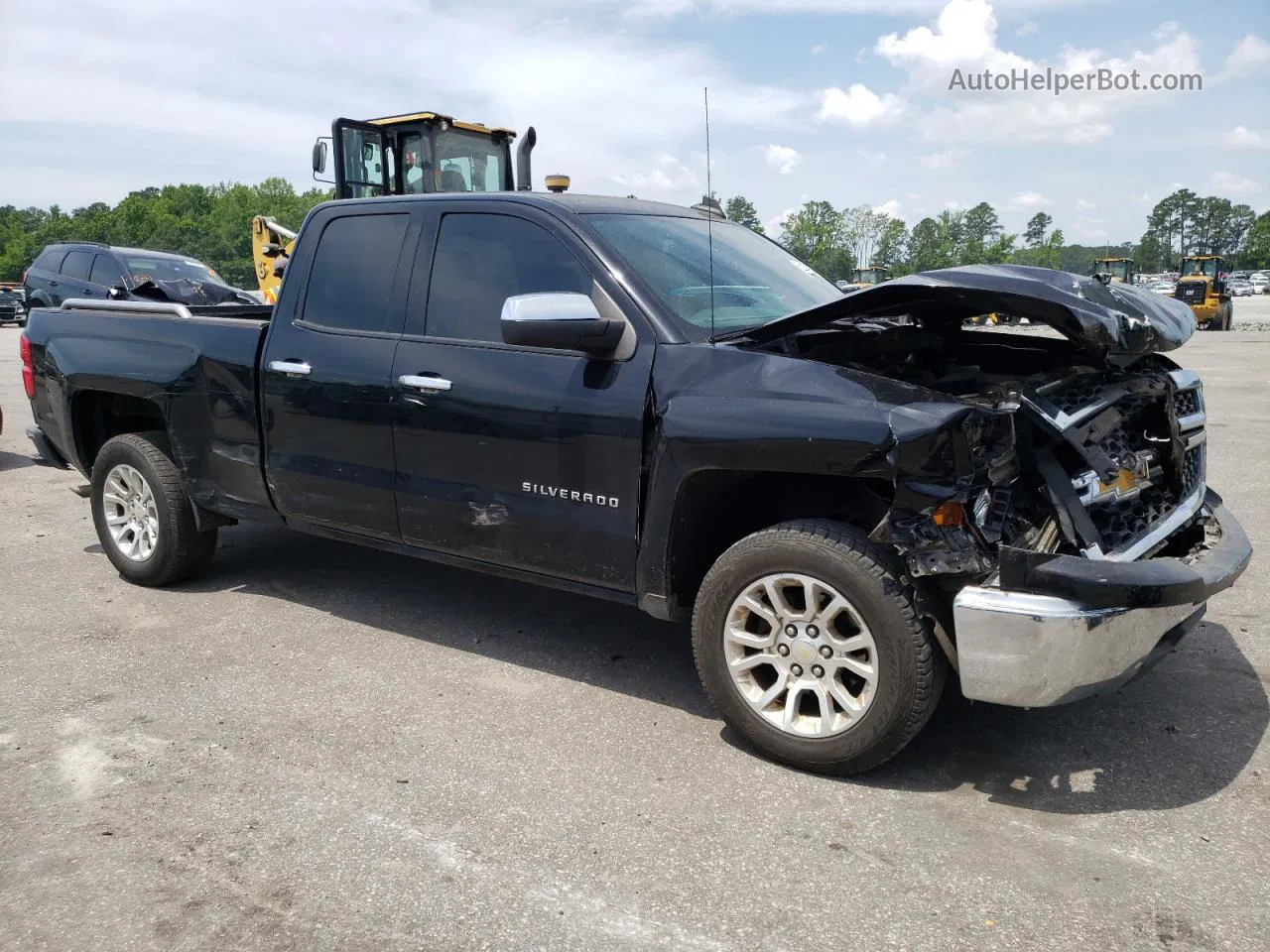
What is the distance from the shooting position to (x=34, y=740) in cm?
370

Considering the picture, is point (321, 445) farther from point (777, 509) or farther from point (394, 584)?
point (777, 509)

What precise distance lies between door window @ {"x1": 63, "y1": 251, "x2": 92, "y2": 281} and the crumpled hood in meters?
15.8

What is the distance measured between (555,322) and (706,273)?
35.6 inches

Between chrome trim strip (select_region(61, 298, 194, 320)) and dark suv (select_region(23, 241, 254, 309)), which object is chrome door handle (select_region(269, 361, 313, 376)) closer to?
chrome trim strip (select_region(61, 298, 194, 320))

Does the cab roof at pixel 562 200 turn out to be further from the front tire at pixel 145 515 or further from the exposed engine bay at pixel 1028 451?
the front tire at pixel 145 515

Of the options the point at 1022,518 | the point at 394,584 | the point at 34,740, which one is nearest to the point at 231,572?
the point at 394,584

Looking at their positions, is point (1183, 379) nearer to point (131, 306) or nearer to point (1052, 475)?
point (1052, 475)

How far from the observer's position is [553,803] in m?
3.24

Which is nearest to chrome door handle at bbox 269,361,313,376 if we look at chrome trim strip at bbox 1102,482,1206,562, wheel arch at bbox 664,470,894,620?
wheel arch at bbox 664,470,894,620

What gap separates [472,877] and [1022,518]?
2.03 m

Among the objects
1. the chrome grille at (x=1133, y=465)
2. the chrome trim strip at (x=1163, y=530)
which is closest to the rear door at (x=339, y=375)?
the chrome grille at (x=1133, y=465)

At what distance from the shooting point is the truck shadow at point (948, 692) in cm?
337

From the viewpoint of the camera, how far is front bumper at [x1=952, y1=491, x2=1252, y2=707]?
2986 millimetres

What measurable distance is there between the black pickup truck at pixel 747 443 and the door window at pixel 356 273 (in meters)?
0.01
